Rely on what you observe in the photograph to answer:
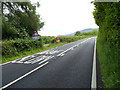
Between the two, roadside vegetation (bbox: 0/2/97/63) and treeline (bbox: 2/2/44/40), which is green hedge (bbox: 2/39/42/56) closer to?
roadside vegetation (bbox: 0/2/97/63)

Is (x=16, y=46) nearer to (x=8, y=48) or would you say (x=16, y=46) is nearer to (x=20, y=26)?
(x=8, y=48)

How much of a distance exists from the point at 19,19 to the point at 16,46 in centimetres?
706

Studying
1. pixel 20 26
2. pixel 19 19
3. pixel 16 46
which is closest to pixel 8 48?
pixel 16 46

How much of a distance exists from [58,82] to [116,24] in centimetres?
381

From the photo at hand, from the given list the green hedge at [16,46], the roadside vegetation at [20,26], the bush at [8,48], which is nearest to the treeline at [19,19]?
the roadside vegetation at [20,26]

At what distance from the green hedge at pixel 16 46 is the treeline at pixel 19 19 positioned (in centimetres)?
238

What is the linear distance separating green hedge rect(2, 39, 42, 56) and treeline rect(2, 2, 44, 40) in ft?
7.82

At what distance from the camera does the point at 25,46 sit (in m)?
17.4

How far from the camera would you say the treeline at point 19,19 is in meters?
18.7

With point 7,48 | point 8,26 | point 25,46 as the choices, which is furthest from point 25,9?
point 7,48

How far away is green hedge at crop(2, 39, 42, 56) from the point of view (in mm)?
13547

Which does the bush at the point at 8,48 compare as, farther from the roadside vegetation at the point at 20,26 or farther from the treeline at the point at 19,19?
the treeline at the point at 19,19

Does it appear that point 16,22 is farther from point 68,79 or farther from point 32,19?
point 68,79

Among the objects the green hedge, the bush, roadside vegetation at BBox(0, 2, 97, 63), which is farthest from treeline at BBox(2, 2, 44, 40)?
the bush
